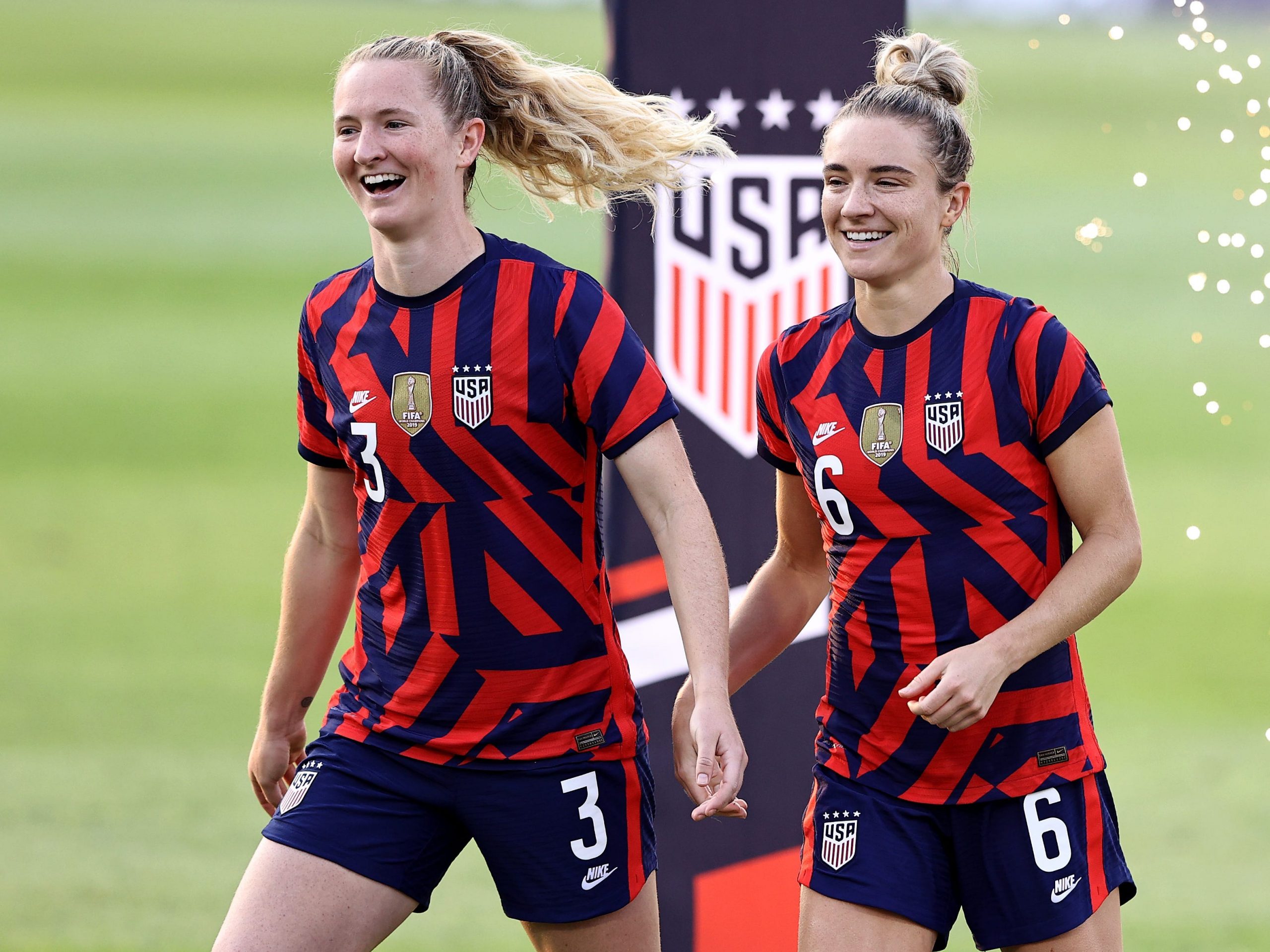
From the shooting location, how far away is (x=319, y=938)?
2018 mm

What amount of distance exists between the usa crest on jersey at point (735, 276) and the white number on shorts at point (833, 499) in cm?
88

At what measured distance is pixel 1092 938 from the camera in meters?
2.07

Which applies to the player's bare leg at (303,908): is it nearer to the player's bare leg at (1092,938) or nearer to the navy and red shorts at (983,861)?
the navy and red shorts at (983,861)

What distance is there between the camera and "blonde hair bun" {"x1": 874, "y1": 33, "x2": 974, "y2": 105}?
2.21m

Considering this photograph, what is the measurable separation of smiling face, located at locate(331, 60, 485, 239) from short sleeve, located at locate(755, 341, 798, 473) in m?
0.54

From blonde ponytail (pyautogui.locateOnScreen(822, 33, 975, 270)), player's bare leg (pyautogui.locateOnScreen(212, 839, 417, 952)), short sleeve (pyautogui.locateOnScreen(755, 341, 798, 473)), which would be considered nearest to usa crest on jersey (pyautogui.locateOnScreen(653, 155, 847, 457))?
blonde ponytail (pyautogui.locateOnScreen(822, 33, 975, 270))

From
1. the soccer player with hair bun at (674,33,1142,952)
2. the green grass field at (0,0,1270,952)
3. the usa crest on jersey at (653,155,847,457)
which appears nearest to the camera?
the soccer player with hair bun at (674,33,1142,952)

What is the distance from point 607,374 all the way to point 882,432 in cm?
41

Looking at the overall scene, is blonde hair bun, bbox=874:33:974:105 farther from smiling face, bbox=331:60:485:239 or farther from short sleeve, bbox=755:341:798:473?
smiling face, bbox=331:60:485:239

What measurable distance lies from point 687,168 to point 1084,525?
4.06 ft

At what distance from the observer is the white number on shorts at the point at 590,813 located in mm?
2121

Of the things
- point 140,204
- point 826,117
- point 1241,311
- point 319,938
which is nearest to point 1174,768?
point 826,117

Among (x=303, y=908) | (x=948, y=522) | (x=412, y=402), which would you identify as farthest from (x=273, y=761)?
(x=948, y=522)

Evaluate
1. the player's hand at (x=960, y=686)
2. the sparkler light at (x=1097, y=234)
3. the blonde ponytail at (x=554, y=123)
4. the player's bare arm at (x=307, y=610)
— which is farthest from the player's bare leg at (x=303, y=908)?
the sparkler light at (x=1097, y=234)
